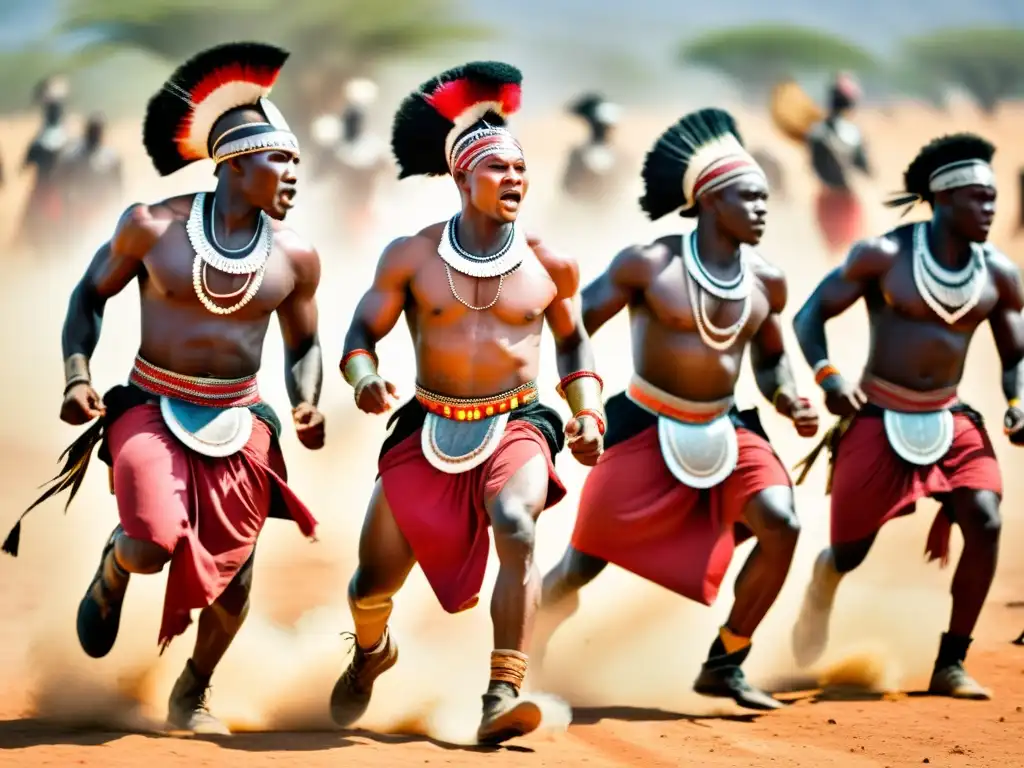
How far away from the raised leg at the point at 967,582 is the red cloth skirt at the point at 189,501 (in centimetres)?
264

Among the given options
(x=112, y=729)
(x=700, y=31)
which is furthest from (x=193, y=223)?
(x=700, y=31)

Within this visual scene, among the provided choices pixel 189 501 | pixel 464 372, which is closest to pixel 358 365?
pixel 464 372

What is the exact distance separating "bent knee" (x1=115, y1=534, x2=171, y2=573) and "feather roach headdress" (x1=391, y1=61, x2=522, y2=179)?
1532 mm

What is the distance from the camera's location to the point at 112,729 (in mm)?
6207

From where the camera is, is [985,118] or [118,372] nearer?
[118,372]

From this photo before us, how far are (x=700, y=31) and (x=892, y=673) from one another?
14542 millimetres

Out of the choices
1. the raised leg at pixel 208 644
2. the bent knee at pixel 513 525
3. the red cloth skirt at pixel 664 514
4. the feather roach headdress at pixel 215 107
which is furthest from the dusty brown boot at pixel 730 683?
the feather roach headdress at pixel 215 107

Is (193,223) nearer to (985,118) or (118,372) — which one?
(118,372)

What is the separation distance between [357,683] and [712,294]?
1.88 meters

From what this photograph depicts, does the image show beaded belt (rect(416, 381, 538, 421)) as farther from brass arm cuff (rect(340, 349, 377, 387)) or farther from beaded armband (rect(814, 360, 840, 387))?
beaded armband (rect(814, 360, 840, 387))

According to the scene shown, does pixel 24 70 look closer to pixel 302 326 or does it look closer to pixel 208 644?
pixel 302 326

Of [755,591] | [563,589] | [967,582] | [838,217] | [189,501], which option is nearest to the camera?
[189,501]

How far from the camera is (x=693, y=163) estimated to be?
7.12 metres

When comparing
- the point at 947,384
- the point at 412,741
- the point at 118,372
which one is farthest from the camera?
the point at 118,372
